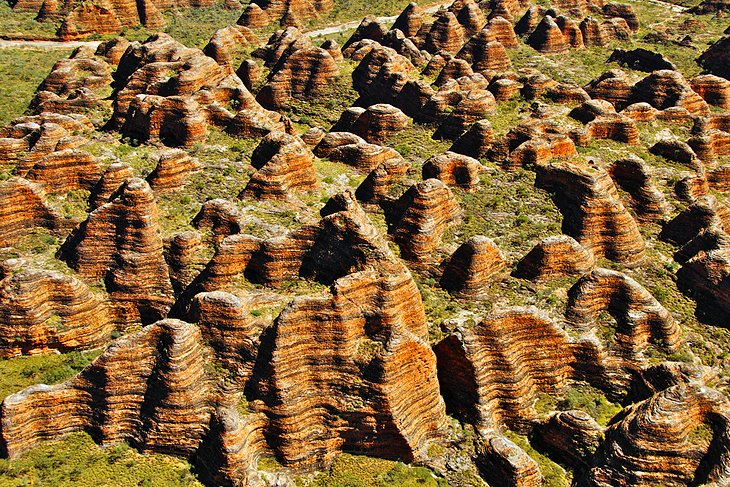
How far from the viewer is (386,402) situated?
118ft

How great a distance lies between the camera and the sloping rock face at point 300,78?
71750 millimetres

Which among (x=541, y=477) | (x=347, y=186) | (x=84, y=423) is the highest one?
(x=347, y=186)

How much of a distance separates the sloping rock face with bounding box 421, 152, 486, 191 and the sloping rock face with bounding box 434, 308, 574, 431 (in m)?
14.3

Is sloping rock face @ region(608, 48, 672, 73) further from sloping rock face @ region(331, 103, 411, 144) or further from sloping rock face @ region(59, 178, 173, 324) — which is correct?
sloping rock face @ region(59, 178, 173, 324)

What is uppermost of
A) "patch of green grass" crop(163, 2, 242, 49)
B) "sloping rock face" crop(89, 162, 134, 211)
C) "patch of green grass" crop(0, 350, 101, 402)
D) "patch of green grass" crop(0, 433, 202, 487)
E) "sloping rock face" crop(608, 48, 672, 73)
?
"sloping rock face" crop(608, 48, 672, 73)

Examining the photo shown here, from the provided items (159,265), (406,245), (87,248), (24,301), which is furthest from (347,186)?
(24,301)

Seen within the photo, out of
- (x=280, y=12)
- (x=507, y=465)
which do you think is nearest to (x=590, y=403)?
(x=507, y=465)

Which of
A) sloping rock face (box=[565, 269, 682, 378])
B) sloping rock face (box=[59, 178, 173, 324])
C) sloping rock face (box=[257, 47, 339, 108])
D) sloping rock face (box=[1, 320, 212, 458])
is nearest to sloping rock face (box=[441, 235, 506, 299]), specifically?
sloping rock face (box=[565, 269, 682, 378])

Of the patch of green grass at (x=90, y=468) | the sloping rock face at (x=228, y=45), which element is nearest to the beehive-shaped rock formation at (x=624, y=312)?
the patch of green grass at (x=90, y=468)

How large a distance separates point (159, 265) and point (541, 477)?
26.5 metres

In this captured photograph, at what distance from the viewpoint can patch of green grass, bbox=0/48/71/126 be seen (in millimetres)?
75438

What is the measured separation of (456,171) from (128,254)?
2285 centimetres

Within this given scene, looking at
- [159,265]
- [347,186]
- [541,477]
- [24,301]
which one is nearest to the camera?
[541,477]

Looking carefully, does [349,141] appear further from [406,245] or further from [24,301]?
[24,301]
